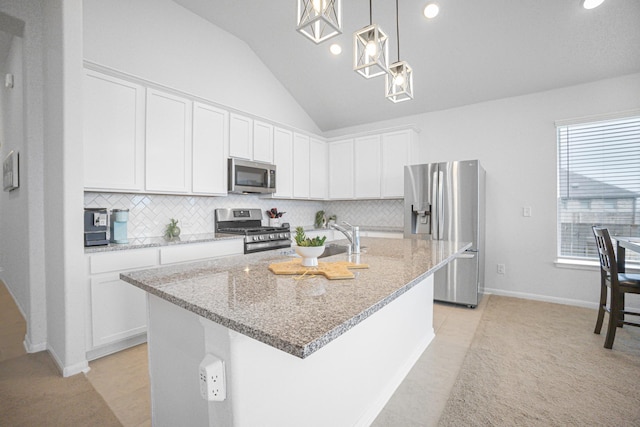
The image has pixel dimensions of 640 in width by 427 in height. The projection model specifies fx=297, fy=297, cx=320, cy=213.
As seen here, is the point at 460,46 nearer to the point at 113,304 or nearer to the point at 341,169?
the point at 341,169

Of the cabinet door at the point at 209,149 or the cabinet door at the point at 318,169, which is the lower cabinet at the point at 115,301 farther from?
the cabinet door at the point at 318,169

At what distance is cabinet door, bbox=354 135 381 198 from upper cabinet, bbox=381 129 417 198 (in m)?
0.10

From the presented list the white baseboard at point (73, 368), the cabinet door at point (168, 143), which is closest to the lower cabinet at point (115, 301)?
the white baseboard at point (73, 368)

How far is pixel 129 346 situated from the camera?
2.49 meters

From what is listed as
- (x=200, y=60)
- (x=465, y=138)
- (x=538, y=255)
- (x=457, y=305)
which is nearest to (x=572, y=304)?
(x=538, y=255)

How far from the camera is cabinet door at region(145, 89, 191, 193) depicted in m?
2.80

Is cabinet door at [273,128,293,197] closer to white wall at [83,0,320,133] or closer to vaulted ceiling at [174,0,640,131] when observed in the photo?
white wall at [83,0,320,133]

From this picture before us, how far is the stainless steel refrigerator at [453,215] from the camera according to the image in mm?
3408

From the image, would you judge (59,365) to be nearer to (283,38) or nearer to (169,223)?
(169,223)

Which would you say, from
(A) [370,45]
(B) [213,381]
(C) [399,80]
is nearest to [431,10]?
(C) [399,80]

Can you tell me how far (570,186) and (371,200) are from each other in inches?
99.8

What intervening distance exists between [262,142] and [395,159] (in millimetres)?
1916

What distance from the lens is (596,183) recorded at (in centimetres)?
344

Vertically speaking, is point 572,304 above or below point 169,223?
below
